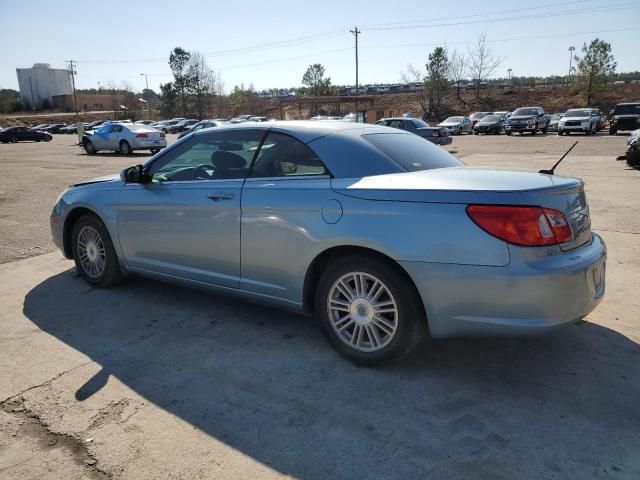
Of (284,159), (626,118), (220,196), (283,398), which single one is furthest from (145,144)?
(626,118)

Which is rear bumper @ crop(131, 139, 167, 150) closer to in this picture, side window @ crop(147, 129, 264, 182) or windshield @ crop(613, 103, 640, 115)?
side window @ crop(147, 129, 264, 182)

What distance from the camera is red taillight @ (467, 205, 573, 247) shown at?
113 inches

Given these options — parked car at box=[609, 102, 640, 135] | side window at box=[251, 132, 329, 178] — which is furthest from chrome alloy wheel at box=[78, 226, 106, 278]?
parked car at box=[609, 102, 640, 135]

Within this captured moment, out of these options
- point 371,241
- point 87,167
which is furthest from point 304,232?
point 87,167

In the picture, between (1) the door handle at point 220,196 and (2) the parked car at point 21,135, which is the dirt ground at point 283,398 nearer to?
Result: (1) the door handle at point 220,196

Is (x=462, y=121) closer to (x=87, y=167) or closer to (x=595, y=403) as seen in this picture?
(x=87, y=167)

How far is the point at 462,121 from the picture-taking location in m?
40.4

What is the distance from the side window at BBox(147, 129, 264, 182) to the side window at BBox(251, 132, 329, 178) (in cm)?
12

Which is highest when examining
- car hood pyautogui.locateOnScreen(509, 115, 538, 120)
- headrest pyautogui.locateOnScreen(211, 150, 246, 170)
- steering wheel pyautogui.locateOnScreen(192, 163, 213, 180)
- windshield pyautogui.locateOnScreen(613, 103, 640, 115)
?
windshield pyautogui.locateOnScreen(613, 103, 640, 115)

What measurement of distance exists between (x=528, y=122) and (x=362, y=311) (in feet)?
117

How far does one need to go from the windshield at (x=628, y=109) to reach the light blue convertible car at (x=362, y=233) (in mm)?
34695

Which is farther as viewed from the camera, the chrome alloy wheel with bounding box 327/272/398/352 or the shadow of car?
the chrome alloy wheel with bounding box 327/272/398/352

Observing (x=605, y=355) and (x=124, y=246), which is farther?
(x=124, y=246)

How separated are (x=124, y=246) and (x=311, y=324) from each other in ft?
6.42
